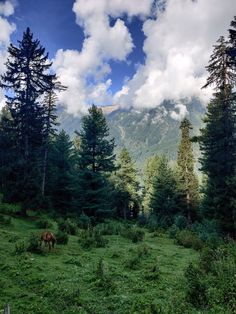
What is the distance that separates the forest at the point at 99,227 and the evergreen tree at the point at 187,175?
0.59 ft

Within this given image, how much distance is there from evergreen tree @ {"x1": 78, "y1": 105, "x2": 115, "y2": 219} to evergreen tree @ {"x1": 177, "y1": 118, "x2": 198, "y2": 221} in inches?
841

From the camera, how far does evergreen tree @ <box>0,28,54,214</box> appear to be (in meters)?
29.1

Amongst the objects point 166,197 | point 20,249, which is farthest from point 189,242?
point 166,197

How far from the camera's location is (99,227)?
99.7 feet

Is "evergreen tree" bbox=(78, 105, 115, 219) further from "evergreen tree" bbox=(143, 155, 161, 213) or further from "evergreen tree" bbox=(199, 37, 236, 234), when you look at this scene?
"evergreen tree" bbox=(143, 155, 161, 213)

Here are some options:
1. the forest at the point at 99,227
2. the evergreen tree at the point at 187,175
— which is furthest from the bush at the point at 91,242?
the evergreen tree at the point at 187,175

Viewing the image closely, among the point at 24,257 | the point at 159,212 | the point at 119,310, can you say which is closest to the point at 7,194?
the point at 24,257

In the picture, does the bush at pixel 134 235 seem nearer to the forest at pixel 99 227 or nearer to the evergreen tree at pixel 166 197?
the forest at pixel 99 227

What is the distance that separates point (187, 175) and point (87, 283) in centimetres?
4592

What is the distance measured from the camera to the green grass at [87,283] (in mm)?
10016

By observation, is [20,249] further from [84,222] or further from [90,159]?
[90,159]

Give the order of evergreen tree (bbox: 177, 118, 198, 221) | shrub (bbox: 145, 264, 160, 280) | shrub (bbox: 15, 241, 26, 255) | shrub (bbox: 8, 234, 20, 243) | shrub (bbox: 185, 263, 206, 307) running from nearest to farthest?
shrub (bbox: 185, 263, 206, 307) < shrub (bbox: 145, 264, 160, 280) < shrub (bbox: 15, 241, 26, 255) < shrub (bbox: 8, 234, 20, 243) < evergreen tree (bbox: 177, 118, 198, 221)

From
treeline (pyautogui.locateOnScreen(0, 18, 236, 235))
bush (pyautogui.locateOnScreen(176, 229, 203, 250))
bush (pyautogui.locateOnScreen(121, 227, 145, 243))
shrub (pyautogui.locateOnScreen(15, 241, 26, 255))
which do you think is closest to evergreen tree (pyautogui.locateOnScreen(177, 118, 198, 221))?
treeline (pyautogui.locateOnScreen(0, 18, 236, 235))

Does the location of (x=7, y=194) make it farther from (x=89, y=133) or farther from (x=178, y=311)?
(x=178, y=311)
